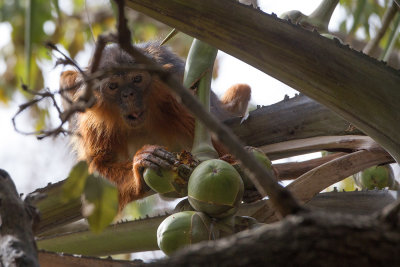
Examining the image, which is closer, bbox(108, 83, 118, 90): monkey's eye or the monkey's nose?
the monkey's nose

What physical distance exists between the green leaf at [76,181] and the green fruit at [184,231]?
1.89 feet

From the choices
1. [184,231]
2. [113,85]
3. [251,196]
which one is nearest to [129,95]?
[113,85]

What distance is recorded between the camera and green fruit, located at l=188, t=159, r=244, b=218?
5.80 feet

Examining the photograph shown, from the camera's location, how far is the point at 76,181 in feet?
4.20

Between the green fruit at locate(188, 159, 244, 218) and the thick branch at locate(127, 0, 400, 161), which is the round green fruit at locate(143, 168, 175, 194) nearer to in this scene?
the green fruit at locate(188, 159, 244, 218)

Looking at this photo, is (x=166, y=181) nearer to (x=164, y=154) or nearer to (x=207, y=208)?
(x=207, y=208)

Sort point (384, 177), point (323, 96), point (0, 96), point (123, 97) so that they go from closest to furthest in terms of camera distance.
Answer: point (323, 96), point (384, 177), point (123, 97), point (0, 96)

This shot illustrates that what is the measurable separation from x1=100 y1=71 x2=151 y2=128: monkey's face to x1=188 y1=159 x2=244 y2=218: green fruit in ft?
7.27

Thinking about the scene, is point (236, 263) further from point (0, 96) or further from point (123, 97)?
point (0, 96)

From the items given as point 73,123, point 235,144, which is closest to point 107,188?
point 235,144

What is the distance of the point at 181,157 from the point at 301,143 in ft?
2.30

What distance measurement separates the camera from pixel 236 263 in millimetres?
889

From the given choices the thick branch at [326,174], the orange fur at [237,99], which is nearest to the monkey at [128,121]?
the orange fur at [237,99]

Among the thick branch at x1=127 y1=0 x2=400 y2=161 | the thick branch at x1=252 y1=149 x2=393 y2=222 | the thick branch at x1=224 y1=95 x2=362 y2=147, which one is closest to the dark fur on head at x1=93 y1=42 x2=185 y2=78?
the thick branch at x1=224 y1=95 x2=362 y2=147
